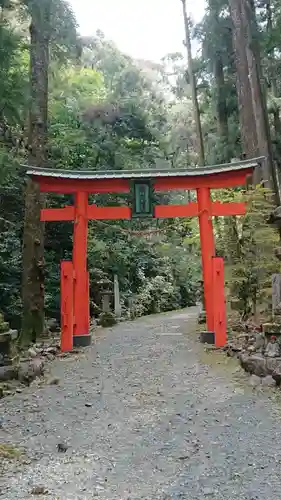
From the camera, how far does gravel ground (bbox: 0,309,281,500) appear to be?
9.75 feet

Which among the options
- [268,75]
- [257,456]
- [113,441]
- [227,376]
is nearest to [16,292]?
[227,376]

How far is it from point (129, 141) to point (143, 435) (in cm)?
1272

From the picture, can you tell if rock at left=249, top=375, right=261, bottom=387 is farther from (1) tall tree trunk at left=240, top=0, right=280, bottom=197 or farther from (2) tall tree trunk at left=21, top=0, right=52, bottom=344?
(1) tall tree trunk at left=240, top=0, right=280, bottom=197

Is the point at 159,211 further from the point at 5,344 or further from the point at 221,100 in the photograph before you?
the point at 221,100

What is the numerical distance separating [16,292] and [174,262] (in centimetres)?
918

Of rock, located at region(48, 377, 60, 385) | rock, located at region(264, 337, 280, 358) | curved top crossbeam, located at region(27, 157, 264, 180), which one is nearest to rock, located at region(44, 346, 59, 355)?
rock, located at region(48, 377, 60, 385)

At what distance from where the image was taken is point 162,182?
8562 millimetres

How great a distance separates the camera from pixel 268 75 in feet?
49.4

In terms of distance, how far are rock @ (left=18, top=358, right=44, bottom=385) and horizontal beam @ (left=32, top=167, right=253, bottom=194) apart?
3.31 metres

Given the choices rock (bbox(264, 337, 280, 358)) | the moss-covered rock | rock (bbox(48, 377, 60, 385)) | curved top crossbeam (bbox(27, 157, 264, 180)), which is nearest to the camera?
rock (bbox(264, 337, 280, 358))

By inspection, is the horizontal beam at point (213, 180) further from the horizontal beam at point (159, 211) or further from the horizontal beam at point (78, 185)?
the horizontal beam at point (78, 185)

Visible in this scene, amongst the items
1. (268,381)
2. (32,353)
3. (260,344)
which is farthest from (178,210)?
(268,381)

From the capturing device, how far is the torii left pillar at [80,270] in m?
8.34

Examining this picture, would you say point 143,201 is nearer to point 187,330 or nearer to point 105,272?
point 187,330
